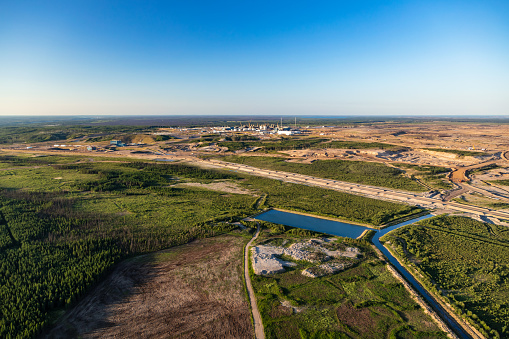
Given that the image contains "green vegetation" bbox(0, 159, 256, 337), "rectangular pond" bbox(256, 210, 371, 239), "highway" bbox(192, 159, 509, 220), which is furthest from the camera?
"highway" bbox(192, 159, 509, 220)

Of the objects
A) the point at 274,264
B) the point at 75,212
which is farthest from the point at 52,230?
the point at 274,264

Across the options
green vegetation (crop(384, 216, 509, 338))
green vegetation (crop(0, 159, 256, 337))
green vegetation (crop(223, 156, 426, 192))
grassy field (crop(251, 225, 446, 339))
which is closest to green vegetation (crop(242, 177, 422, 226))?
green vegetation (crop(384, 216, 509, 338))

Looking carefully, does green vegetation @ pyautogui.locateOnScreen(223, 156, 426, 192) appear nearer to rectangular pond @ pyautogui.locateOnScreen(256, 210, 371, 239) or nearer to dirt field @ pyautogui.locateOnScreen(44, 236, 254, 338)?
rectangular pond @ pyautogui.locateOnScreen(256, 210, 371, 239)

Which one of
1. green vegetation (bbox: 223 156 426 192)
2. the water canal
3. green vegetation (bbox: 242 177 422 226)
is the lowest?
Result: the water canal

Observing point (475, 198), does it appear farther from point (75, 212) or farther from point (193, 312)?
point (75, 212)

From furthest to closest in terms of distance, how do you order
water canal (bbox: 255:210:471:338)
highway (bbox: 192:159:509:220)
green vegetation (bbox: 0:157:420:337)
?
highway (bbox: 192:159:509:220) → water canal (bbox: 255:210:471:338) → green vegetation (bbox: 0:157:420:337)
